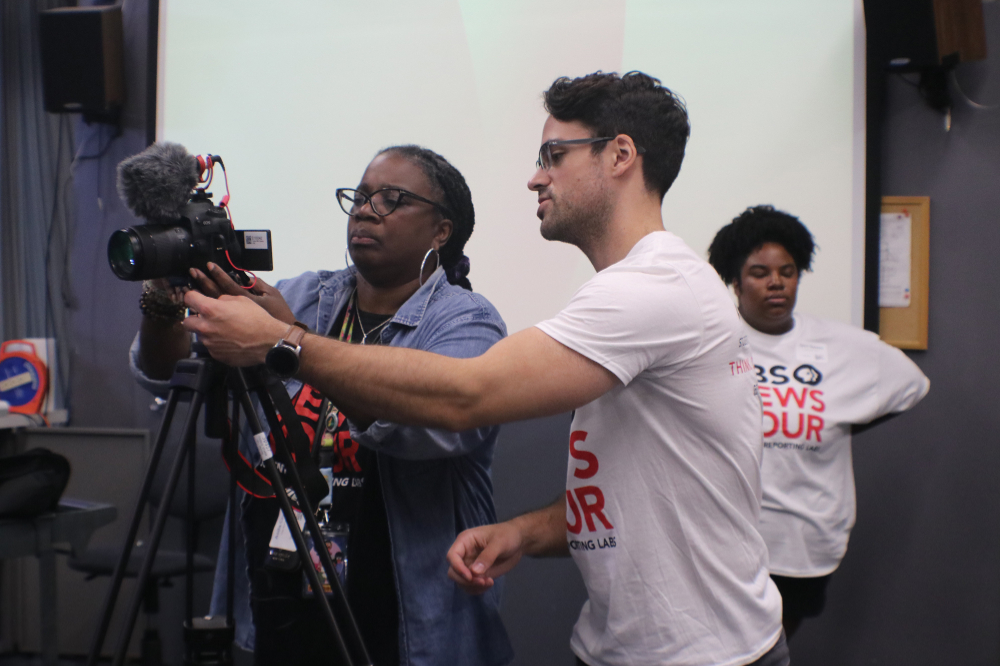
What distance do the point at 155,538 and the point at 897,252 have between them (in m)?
2.44

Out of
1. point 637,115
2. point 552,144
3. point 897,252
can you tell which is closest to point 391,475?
point 552,144

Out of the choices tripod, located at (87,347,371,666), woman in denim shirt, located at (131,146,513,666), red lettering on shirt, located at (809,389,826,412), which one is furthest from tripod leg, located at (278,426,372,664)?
red lettering on shirt, located at (809,389,826,412)

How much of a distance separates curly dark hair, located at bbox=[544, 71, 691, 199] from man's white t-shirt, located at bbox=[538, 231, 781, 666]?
0.67ft

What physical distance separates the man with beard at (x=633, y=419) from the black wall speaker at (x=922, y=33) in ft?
5.84

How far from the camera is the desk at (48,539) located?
68.3 inches

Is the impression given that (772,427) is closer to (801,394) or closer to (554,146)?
(801,394)

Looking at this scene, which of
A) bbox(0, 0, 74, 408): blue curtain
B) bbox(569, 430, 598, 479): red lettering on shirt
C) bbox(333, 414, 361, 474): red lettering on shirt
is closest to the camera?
bbox(569, 430, 598, 479): red lettering on shirt

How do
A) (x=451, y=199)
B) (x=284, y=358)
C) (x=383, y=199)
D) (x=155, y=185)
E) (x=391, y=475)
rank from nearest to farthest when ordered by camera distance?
(x=284, y=358) < (x=155, y=185) < (x=391, y=475) < (x=383, y=199) < (x=451, y=199)

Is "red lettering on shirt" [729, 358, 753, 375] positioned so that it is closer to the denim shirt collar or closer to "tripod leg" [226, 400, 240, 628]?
the denim shirt collar

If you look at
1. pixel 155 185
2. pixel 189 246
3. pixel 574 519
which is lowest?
pixel 574 519

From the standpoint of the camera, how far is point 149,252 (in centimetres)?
103

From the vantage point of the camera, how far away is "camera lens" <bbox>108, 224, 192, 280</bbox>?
40.2 inches

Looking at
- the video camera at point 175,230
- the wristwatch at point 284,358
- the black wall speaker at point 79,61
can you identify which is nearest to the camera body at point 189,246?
the video camera at point 175,230

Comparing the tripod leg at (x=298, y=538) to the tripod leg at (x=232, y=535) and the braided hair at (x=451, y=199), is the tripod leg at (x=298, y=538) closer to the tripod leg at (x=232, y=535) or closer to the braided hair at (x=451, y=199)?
the tripod leg at (x=232, y=535)
